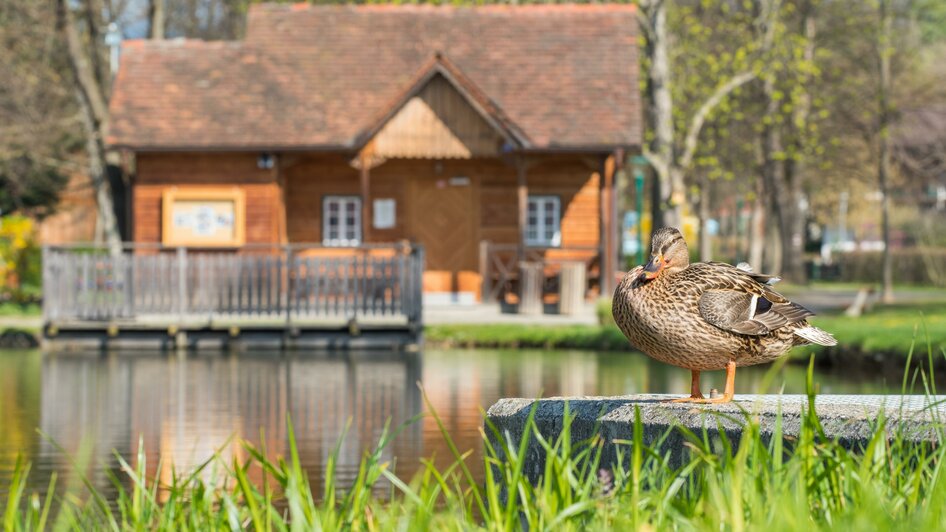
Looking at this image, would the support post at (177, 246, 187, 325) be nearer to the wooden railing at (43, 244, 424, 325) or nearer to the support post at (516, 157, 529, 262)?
the wooden railing at (43, 244, 424, 325)

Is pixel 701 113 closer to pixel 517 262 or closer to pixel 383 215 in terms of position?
pixel 517 262

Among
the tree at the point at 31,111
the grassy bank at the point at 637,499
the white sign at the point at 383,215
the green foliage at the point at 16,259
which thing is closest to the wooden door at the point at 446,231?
the white sign at the point at 383,215

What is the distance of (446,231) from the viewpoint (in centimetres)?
3422

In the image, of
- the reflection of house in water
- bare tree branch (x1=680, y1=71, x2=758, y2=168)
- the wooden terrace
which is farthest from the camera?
bare tree branch (x1=680, y1=71, x2=758, y2=168)

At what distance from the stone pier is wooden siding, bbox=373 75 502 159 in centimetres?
2414

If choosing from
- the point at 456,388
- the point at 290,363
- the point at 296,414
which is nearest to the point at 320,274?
the point at 290,363

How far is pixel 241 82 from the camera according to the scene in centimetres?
3431

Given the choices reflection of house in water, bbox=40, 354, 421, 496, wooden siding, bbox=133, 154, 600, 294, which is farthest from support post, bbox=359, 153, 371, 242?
reflection of house in water, bbox=40, 354, 421, 496

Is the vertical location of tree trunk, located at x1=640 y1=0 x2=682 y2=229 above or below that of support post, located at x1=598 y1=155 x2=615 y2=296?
above

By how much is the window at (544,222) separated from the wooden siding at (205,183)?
522 cm

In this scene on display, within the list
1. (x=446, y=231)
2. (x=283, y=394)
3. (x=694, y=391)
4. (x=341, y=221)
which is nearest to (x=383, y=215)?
(x=341, y=221)

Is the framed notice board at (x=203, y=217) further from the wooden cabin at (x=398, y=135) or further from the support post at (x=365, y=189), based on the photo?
the support post at (x=365, y=189)

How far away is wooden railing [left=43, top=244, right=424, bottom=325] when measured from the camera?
2614cm

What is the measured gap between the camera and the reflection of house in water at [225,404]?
12.5 metres
